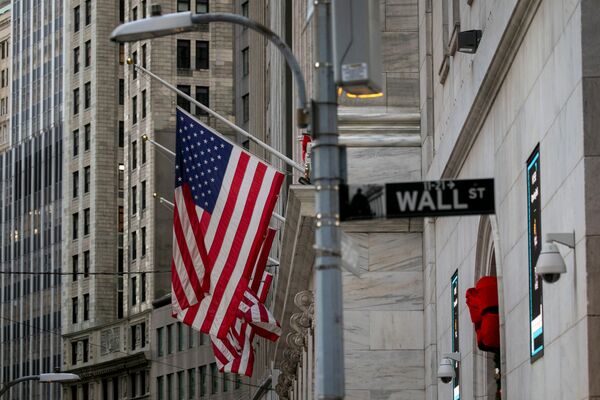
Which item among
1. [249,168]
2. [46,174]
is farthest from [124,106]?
[249,168]

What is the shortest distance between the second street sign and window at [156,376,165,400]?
111m

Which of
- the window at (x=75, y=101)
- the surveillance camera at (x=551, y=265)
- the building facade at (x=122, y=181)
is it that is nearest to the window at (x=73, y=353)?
the building facade at (x=122, y=181)

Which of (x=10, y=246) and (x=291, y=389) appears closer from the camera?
(x=291, y=389)

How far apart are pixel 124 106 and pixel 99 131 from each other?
3.94 metres

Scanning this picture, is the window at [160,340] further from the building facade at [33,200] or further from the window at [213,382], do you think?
the building facade at [33,200]

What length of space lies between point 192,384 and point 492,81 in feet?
326

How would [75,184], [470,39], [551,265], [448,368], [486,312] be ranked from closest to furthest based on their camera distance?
[551,265], [486,312], [470,39], [448,368], [75,184]

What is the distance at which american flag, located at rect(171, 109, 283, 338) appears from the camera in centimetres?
3288

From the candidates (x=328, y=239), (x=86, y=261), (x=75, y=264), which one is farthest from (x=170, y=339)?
(x=328, y=239)

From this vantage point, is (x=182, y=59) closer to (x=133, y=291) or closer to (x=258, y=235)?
(x=133, y=291)

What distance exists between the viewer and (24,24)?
157250 mm

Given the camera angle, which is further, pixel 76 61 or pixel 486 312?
pixel 76 61

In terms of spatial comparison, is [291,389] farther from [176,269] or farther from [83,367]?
[83,367]

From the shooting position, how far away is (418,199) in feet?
46.8
